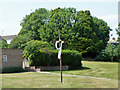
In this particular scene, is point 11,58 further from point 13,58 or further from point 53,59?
point 53,59

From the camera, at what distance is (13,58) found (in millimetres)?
29422

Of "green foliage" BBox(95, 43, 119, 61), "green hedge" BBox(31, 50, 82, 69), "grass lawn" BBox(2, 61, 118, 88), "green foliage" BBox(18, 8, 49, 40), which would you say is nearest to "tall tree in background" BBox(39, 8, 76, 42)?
"green foliage" BBox(18, 8, 49, 40)

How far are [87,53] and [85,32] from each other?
21.3 ft

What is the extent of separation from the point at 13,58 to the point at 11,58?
1.05ft

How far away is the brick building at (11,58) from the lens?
1131 inches

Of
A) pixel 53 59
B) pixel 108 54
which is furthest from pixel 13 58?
pixel 108 54

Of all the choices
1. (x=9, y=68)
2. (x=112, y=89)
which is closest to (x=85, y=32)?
(x=9, y=68)

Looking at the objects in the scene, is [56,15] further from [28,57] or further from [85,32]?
[28,57]

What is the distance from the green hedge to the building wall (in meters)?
2.22

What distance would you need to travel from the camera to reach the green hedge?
29528 millimetres

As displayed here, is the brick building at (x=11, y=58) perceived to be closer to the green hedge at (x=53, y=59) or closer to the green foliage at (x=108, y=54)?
the green hedge at (x=53, y=59)

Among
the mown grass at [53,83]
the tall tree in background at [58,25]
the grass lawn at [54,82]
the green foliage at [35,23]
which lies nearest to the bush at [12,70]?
the grass lawn at [54,82]

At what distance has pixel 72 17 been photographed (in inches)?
2061

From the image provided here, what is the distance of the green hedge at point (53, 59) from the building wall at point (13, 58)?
7.29 ft
